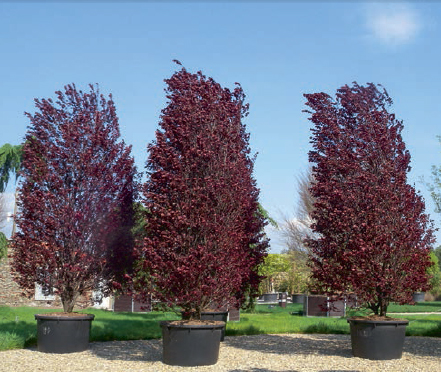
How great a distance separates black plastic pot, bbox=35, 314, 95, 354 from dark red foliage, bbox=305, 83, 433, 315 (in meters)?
4.55

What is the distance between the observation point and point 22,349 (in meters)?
9.55

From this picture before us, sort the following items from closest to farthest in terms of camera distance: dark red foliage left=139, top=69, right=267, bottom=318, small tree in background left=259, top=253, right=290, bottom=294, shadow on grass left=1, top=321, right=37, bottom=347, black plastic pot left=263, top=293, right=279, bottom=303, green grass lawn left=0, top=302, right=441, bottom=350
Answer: dark red foliage left=139, top=69, right=267, bottom=318 < shadow on grass left=1, top=321, right=37, bottom=347 < green grass lawn left=0, top=302, right=441, bottom=350 < small tree in background left=259, top=253, right=290, bottom=294 < black plastic pot left=263, top=293, right=279, bottom=303

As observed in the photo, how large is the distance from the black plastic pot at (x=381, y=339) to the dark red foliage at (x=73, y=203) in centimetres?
476

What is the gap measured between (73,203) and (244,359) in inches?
170

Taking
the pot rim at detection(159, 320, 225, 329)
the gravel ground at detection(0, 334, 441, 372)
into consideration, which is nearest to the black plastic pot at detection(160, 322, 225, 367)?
the pot rim at detection(159, 320, 225, 329)

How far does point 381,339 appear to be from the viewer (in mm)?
8734

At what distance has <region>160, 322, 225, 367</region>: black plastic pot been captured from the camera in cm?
791

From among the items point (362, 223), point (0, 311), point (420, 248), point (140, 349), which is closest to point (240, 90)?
point (362, 223)

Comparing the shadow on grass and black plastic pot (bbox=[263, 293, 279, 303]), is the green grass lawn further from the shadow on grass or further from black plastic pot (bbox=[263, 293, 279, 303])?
black plastic pot (bbox=[263, 293, 279, 303])

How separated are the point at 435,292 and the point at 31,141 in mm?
32271

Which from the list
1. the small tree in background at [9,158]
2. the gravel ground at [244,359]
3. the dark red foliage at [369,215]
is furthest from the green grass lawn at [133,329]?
the small tree in background at [9,158]

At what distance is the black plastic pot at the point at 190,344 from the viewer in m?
7.91

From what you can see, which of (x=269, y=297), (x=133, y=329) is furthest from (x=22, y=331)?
(x=269, y=297)

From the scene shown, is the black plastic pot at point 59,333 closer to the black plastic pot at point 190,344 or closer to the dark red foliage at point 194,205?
the dark red foliage at point 194,205
